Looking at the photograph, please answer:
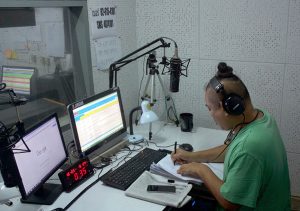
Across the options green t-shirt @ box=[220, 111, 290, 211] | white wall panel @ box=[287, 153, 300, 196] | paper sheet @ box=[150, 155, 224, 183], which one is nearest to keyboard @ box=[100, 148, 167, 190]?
paper sheet @ box=[150, 155, 224, 183]

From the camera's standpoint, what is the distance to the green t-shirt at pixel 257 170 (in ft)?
4.13

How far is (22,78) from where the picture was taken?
76.5 inches

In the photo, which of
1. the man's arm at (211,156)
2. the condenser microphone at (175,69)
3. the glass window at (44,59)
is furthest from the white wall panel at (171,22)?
the man's arm at (211,156)

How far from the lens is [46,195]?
5.07 feet

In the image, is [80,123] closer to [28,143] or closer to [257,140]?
[28,143]

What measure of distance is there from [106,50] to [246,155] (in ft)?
4.72

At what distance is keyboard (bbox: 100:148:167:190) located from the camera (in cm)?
162

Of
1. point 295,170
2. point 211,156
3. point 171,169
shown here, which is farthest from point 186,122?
point 295,170

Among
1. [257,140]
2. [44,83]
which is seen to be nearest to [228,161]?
[257,140]

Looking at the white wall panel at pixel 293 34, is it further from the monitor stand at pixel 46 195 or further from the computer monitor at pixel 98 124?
the monitor stand at pixel 46 195

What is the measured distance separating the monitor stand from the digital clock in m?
0.05

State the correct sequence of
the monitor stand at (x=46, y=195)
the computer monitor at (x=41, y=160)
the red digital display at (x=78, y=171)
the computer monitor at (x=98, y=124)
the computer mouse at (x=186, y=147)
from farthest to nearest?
the computer mouse at (x=186, y=147) → the computer monitor at (x=98, y=124) → the red digital display at (x=78, y=171) → the monitor stand at (x=46, y=195) → the computer monitor at (x=41, y=160)

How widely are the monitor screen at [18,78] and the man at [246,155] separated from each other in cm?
115

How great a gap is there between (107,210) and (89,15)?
1.36 meters
